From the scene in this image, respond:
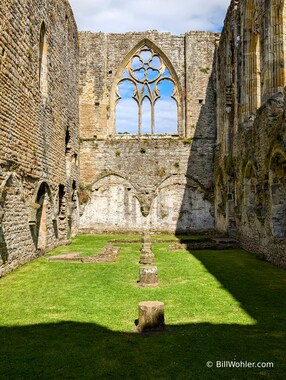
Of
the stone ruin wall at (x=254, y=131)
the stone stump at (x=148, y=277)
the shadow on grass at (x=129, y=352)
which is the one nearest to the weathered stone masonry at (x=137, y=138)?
the stone ruin wall at (x=254, y=131)

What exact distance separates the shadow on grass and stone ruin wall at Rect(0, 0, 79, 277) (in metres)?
4.15

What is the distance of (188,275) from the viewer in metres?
8.12

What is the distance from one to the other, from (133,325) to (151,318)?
0.34 m

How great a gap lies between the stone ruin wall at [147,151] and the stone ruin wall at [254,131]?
1051 millimetres

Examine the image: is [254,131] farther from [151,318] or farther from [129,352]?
[129,352]

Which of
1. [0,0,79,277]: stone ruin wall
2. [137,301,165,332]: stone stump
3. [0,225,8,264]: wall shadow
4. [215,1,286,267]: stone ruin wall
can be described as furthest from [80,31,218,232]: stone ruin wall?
[137,301,165,332]: stone stump

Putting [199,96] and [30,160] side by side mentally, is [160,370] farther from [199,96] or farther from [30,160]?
[199,96]

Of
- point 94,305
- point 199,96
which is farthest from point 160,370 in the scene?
point 199,96

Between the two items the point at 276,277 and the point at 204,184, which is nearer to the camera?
the point at 276,277

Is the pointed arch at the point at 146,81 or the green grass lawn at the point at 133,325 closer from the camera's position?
the green grass lawn at the point at 133,325

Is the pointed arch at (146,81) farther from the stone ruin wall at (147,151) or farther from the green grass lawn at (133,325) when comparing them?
the green grass lawn at (133,325)

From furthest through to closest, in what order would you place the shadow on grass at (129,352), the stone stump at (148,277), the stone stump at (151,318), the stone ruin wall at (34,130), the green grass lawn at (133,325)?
1. the stone ruin wall at (34,130)
2. the stone stump at (148,277)
3. the stone stump at (151,318)
4. the green grass lawn at (133,325)
5. the shadow on grass at (129,352)

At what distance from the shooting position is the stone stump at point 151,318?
4645 millimetres

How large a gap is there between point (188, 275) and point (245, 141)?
560 cm
